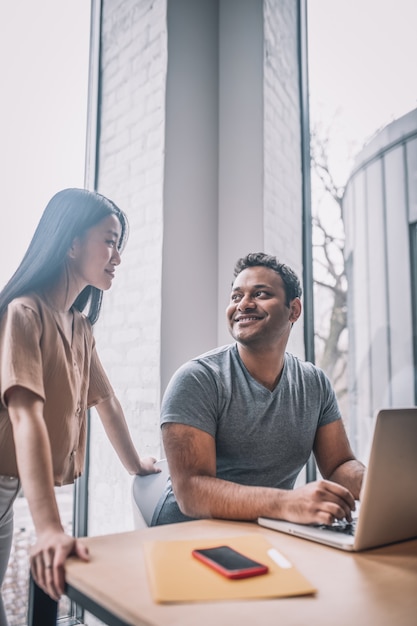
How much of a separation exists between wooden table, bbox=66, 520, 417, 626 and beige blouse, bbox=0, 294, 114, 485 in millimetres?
411

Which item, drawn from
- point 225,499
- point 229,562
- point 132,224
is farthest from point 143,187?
point 229,562

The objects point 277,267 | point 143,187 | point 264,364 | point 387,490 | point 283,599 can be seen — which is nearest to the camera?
point 283,599

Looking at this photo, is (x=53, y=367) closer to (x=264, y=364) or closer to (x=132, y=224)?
(x=264, y=364)

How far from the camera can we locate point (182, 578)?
2.73 ft

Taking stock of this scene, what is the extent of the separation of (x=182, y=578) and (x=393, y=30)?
2.42 meters

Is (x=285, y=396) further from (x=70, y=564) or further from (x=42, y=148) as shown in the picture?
(x=42, y=148)

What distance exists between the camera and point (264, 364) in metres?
1.70

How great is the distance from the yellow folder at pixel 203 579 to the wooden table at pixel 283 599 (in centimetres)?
2

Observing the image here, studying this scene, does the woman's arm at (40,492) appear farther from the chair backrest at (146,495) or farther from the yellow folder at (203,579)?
the chair backrest at (146,495)

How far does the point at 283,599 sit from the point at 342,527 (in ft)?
1.29

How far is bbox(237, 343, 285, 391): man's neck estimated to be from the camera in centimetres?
169

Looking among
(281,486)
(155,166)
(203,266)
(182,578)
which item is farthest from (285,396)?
(155,166)

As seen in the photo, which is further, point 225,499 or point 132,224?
point 132,224

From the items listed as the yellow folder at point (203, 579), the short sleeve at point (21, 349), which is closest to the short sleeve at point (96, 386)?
the short sleeve at point (21, 349)
